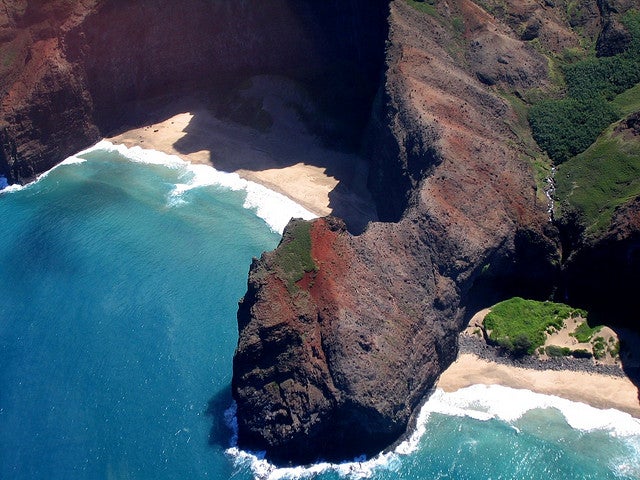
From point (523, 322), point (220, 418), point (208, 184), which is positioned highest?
point (523, 322)

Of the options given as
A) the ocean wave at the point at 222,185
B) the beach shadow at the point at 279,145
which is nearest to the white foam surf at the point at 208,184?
the ocean wave at the point at 222,185

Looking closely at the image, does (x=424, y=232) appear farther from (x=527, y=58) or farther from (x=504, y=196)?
(x=527, y=58)

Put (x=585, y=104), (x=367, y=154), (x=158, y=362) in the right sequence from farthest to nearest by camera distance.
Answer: (x=367, y=154) < (x=585, y=104) < (x=158, y=362)

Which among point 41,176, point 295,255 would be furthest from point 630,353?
point 41,176

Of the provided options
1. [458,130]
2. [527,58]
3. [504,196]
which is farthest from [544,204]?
[527,58]

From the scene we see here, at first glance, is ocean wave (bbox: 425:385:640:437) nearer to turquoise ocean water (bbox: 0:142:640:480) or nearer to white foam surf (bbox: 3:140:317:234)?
turquoise ocean water (bbox: 0:142:640:480)

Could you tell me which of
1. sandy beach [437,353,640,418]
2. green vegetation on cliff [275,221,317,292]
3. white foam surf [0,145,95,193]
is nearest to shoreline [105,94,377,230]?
white foam surf [0,145,95,193]

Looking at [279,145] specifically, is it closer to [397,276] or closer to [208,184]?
[208,184]
